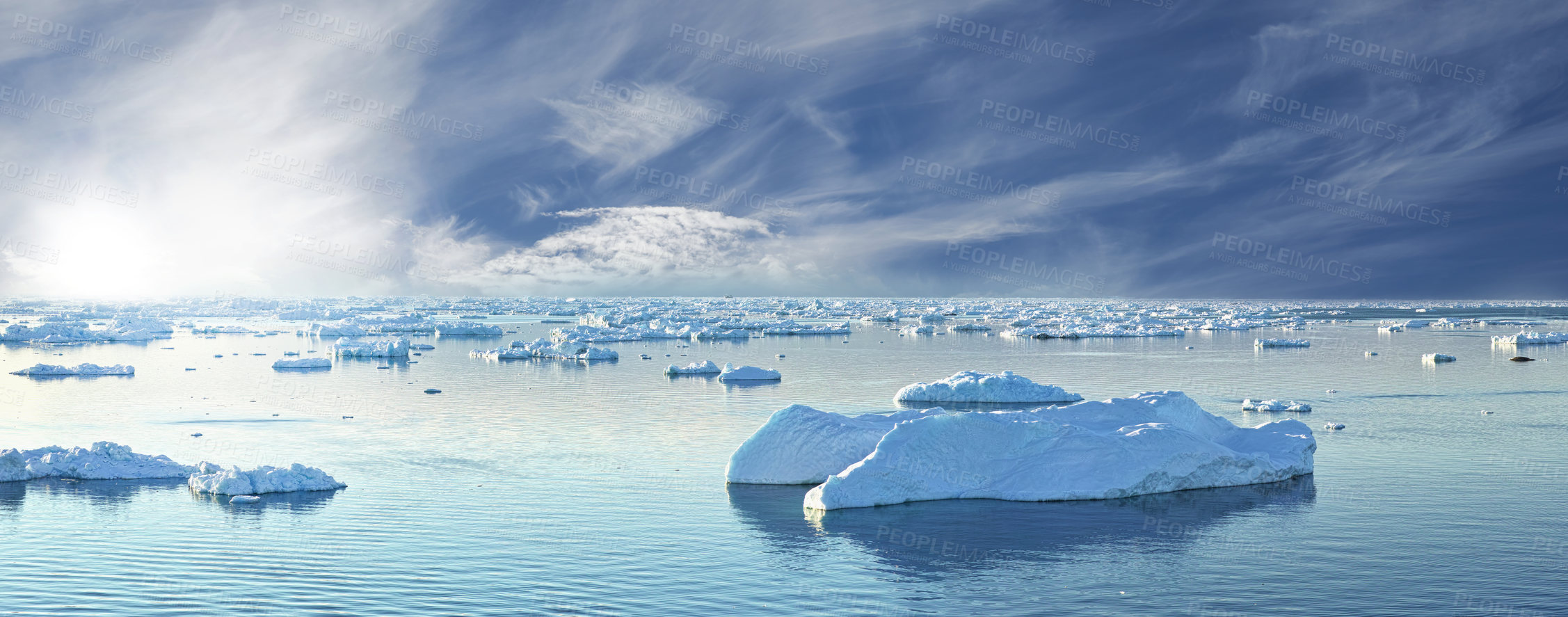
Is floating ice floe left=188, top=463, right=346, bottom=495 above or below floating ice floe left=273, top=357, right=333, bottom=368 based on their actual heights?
below

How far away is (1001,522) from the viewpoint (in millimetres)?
22266

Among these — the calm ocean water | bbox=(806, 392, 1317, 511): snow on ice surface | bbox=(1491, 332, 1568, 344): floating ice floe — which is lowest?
the calm ocean water

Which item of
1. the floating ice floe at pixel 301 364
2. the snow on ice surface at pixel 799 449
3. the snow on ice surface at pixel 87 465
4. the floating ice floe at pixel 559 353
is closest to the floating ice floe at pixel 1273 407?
the snow on ice surface at pixel 799 449

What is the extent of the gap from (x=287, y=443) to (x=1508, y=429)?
3755cm

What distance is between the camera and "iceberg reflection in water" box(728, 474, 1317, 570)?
20.2 meters

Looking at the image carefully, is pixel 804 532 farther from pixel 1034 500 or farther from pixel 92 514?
pixel 92 514

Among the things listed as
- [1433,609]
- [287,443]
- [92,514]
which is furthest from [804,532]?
[287,443]

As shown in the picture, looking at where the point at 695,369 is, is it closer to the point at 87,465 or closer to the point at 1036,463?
the point at 87,465

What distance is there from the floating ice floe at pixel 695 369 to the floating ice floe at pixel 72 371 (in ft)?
93.3

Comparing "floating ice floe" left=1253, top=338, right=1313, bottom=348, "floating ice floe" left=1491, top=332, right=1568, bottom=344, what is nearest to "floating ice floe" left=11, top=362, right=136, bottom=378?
"floating ice floe" left=1253, top=338, right=1313, bottom=348

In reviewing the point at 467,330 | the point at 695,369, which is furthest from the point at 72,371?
the point at 467,330

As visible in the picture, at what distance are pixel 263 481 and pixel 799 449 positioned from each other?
472 inches

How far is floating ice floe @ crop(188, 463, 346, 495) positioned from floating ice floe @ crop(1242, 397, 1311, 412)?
30414 mm

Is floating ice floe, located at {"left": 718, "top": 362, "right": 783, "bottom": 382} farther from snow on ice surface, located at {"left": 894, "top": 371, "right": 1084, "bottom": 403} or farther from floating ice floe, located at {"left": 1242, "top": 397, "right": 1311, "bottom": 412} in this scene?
floating ice floe, located at {"left": 1242, "top": 397, "right": 1311, "bottom": 412}
